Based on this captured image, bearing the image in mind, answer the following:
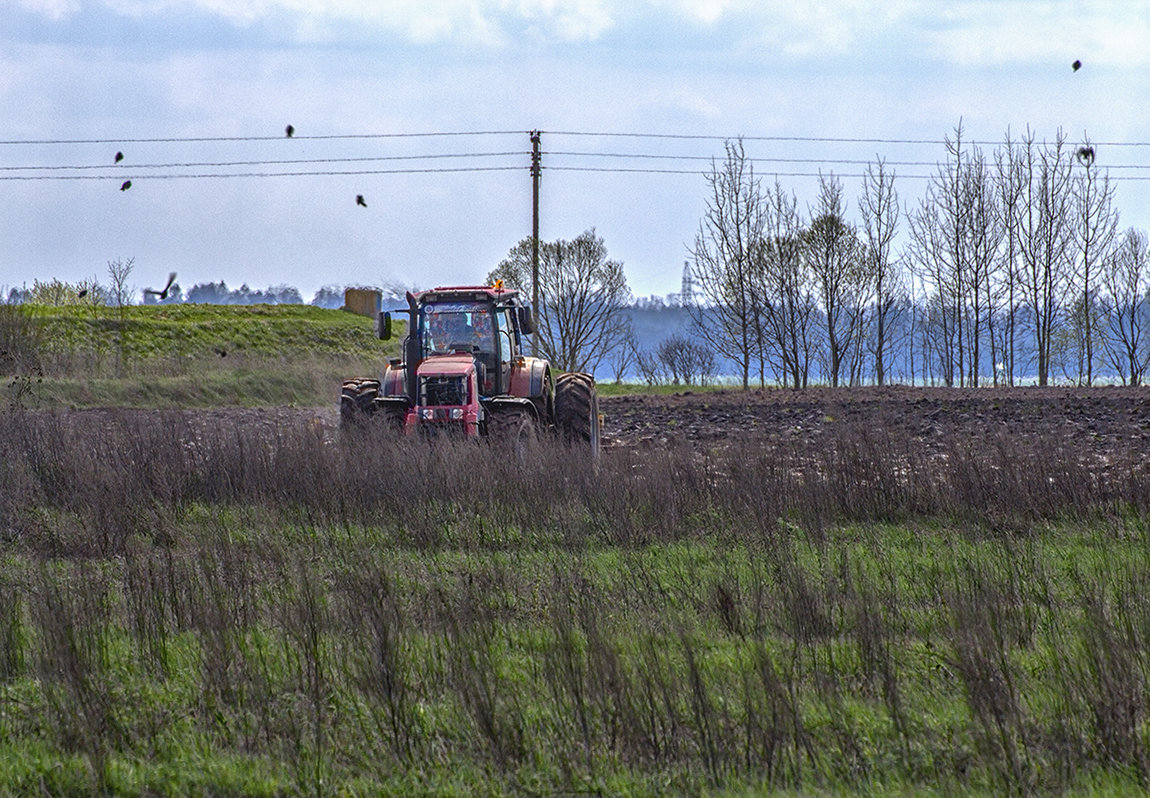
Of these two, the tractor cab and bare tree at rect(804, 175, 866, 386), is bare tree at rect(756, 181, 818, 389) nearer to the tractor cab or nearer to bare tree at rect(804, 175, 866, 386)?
bare tree at rect(804, 175, 866, 386)

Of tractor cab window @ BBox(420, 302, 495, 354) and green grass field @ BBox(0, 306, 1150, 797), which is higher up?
tractor cab window @ BBox(420, 302, 495, 354)

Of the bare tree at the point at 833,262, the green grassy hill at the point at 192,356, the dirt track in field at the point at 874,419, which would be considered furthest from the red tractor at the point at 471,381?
the bare tree at the point at 833,262

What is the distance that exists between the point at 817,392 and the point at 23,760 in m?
24.1

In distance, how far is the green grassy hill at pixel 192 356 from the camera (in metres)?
26.2

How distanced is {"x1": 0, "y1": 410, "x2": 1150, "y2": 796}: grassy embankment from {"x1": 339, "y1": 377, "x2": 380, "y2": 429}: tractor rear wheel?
2.88m

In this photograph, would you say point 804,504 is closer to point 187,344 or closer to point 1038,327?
point 1038,327

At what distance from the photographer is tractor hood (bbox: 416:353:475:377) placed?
41.4 ft

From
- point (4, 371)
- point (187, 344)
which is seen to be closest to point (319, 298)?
point (187, 344)

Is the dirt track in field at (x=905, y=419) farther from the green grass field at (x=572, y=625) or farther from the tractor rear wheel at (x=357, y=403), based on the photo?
the tractor rear wheel at (x=357, y=403)

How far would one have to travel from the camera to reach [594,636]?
15.9 ft

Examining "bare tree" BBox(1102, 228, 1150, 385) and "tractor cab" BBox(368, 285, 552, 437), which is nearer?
"tractor cab" BBox(368, 285, 552, 437)

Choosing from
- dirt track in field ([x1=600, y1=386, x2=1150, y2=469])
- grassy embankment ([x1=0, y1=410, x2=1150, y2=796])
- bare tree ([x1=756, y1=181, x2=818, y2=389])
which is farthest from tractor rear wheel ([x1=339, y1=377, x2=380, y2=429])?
bare tree ([x1=756, y1=181, x2=818, y2=389])

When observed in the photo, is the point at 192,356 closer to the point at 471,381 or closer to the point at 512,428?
the point at 471,381

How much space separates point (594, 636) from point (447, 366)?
820 cm
